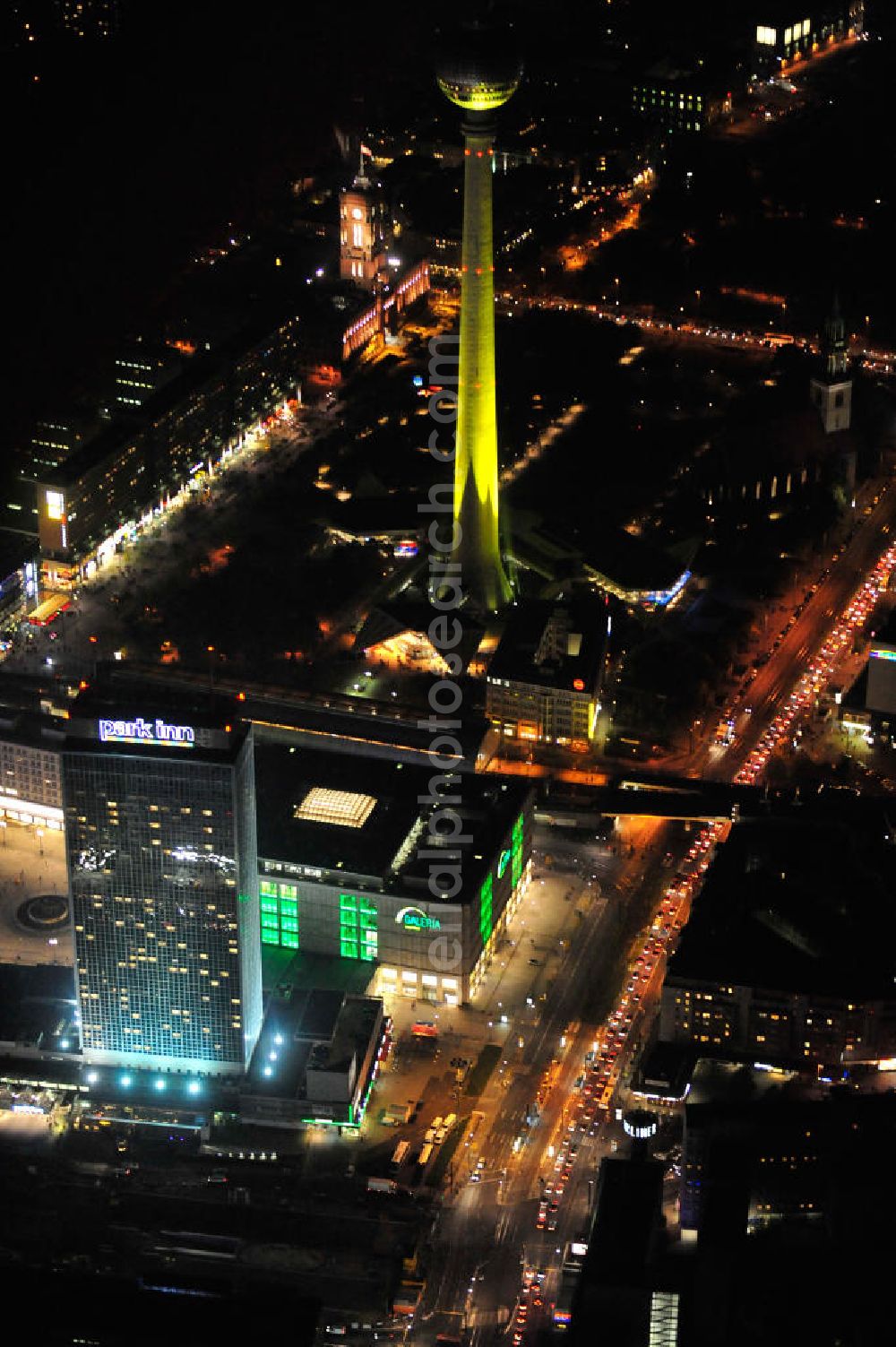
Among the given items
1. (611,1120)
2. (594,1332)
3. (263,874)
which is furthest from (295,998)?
(594,1332)

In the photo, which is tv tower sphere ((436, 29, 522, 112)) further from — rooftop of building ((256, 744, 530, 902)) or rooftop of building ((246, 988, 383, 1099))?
rooftop of building ((246, 988, 383, 1099))

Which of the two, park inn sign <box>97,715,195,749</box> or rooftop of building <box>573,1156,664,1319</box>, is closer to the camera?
rooftop of building <box>573,1156,664,1319</box>

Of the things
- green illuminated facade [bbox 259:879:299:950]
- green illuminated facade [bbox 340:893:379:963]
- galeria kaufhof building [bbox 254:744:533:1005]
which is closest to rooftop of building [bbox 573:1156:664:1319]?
galeria kaufhof building [bbox 254:744:533:1005]

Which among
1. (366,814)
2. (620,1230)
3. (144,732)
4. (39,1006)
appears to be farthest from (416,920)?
(620,1230)

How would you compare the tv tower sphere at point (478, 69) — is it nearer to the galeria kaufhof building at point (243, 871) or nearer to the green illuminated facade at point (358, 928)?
the galeria kaufhof building at point (243, 871)

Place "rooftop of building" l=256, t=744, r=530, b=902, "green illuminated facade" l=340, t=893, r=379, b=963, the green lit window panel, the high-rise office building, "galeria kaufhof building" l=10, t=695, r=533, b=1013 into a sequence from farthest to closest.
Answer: "rooftop of building" l=256, t=744, r=530, b=902, "green illuminated facade" l=340, t=893, r=379, b=963, the green lit window panel, "galeria kaufhof building" l=10, t=695, r=533, b=1013, the high-rise office building

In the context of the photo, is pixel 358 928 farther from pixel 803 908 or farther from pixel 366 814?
pixel 803 908

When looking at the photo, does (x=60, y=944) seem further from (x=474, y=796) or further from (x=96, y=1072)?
(x=474, y=796)
